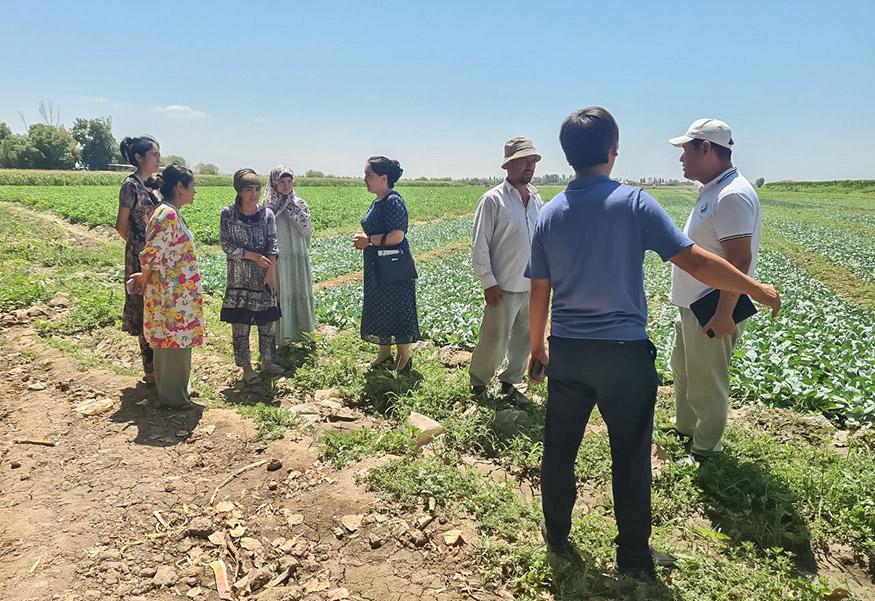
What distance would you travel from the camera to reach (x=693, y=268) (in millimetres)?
2455

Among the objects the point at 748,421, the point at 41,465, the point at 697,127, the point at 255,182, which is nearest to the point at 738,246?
the point at 697,127

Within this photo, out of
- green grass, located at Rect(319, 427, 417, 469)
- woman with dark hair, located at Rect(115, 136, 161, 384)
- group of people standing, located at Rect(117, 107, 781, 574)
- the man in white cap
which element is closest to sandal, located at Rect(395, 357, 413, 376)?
group of people standing, located at Rect(117, 107, 781, 574)

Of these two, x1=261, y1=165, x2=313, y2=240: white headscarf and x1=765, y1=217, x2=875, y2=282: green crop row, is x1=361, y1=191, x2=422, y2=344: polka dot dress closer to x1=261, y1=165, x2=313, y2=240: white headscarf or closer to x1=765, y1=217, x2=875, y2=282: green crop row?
x1=261, y1=165, x2=313, y2=240: white headscarf

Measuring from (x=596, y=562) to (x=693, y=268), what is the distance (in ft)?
5.61

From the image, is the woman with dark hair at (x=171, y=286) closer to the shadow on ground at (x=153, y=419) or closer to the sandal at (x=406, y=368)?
the shadow on ground at (x=153, y=419)

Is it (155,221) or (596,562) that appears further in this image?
(155,221)

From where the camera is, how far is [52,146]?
62.8m

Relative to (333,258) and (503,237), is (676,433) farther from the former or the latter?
(333,258)

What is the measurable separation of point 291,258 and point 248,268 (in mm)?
854

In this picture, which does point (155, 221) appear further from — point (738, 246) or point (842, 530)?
point (842, 530)

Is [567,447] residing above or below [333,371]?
above

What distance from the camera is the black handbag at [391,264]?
17.4 feet

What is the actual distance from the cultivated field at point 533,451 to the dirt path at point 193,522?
4 centimetres

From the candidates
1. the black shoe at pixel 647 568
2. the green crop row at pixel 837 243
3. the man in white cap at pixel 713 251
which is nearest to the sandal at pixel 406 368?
the man in white cap at pixel 713 251
